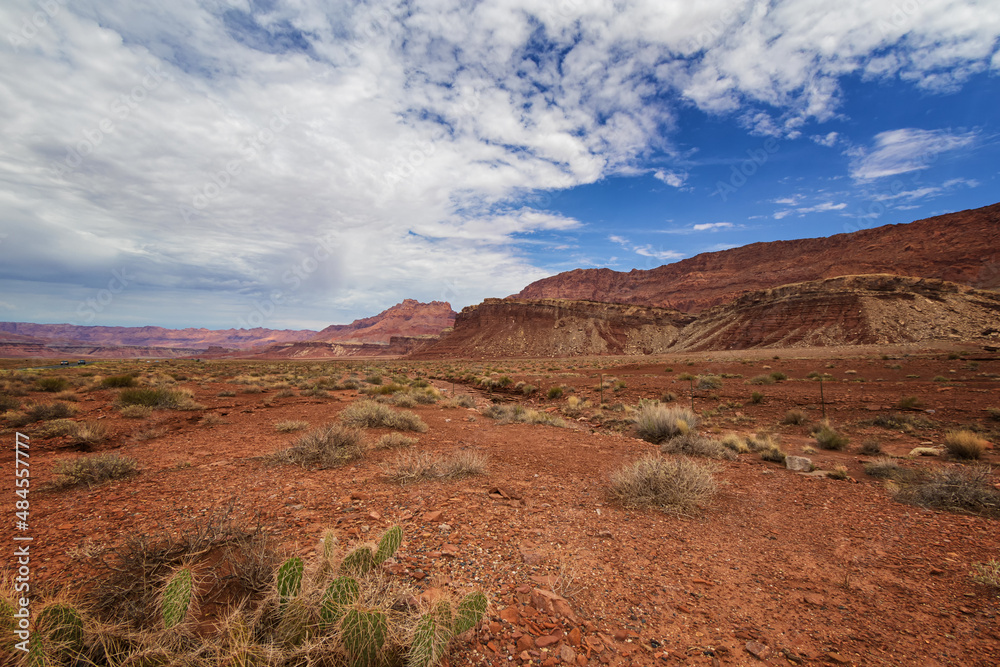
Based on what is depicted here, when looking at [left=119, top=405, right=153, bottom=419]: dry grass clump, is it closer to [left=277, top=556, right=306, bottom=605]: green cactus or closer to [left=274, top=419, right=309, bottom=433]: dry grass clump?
[left=274, top=419, right=309, bottom=433]: dry grass clump

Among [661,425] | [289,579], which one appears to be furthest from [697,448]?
[289,579]

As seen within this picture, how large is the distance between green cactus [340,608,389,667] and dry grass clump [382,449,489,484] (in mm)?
3453

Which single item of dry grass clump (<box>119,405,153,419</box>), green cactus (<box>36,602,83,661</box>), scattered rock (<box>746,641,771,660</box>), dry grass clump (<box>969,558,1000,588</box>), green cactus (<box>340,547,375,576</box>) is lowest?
scattered rock (<box>746,641,771,660</box>)

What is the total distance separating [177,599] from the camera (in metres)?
2.15

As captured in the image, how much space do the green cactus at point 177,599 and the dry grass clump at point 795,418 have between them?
49.4 feet

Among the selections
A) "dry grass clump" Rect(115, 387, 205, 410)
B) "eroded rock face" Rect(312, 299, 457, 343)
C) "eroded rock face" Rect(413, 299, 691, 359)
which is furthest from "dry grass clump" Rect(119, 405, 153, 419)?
"eroded rock face" Rect(312, 299, 457, 343)

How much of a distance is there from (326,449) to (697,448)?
7566 mm

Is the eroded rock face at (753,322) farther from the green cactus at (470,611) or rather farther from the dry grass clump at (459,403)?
the green cactus at (470,611)

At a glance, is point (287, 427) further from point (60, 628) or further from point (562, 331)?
point (562, 331)

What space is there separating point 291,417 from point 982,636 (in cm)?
1202

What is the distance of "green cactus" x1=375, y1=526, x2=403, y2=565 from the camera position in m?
2.93

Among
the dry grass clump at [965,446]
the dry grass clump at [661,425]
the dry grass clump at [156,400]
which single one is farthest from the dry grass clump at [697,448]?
the dry grass clump at [156,400]

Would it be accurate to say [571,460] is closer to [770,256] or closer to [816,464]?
[816,464]

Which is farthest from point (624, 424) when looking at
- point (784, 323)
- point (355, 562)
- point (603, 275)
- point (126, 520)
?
point (603, 275)
